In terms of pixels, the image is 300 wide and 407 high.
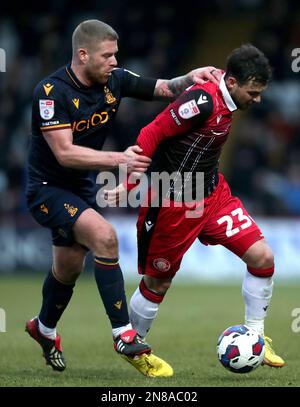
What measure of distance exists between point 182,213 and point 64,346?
7.21 feet

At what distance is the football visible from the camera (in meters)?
6.35

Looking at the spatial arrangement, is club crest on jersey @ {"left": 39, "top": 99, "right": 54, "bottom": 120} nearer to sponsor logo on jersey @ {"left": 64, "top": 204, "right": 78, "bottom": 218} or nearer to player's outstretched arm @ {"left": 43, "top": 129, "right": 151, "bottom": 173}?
player's outstretched arm @ {"left": 43, "top": 129, "right": 151, "bottom": 173}

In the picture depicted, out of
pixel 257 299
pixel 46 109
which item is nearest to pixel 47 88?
pixel 46 109

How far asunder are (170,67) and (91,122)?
37.6ft

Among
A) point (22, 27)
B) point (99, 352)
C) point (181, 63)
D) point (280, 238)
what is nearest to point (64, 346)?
point (99, 352)

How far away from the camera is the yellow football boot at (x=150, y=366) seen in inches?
257

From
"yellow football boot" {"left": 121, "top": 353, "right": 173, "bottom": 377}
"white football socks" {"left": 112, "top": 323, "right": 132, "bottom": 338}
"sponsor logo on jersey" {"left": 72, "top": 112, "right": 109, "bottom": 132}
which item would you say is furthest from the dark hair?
"yellow football boot" {"left": 121, "top": 353, "right": 173, "bottom": 377}

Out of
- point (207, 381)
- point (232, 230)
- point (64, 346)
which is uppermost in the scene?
point (232, 230)

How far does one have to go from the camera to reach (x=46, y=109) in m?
6.52

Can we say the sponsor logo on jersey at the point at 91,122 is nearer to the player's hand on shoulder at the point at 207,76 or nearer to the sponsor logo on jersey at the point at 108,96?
the sponsor logo on jersey at the point at 108,96

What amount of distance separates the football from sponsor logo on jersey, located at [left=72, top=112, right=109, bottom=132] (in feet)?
5.82

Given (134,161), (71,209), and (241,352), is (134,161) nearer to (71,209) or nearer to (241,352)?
(71,209)

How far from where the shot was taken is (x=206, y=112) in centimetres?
659
